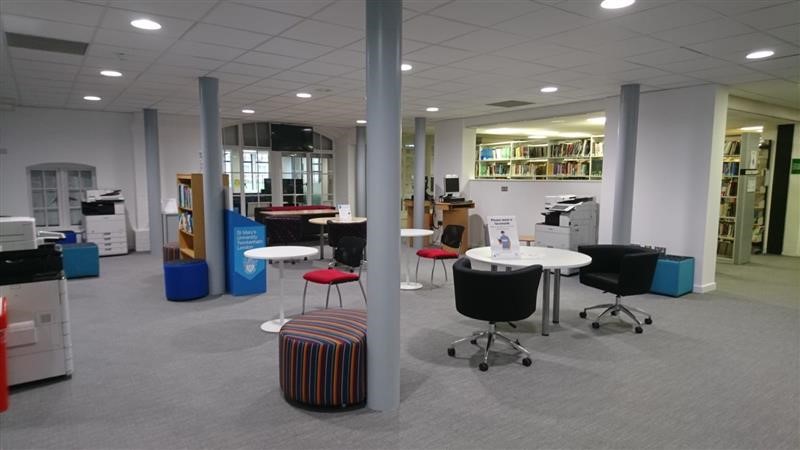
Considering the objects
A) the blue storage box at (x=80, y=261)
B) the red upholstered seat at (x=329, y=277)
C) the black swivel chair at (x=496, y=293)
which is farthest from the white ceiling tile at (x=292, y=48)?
the blue storage box at (x=80, y=261)

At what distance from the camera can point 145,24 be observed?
3.96 metres

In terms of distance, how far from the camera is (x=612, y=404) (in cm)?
337

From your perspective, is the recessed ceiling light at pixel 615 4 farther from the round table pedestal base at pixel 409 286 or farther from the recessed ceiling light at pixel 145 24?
the round table pedestal base at pixel 409 286

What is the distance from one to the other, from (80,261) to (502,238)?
21.8ft

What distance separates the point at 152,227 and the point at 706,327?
954cm

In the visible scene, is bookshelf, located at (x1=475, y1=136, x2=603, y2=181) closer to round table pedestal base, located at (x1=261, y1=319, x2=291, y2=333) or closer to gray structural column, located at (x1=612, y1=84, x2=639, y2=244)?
gray structural column, located at (x1=612, y1=84, x2=639, y2=244)

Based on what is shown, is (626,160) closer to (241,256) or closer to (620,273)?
(620,273)

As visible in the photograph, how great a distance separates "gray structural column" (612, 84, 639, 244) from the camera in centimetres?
652

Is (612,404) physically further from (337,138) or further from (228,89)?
(337,138)

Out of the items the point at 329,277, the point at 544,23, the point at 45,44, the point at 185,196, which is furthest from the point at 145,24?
the point at 185,196

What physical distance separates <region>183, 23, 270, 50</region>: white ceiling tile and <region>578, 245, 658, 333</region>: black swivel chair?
417 cm

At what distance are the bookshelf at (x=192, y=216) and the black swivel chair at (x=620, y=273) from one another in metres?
5.05

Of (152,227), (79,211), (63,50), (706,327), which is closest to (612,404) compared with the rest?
(706,327)

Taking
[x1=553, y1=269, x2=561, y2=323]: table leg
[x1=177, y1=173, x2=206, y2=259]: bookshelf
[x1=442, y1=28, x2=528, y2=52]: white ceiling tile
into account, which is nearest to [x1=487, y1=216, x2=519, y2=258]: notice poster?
[x1=553, y1=269, x2=561, y2=323]: table leg
